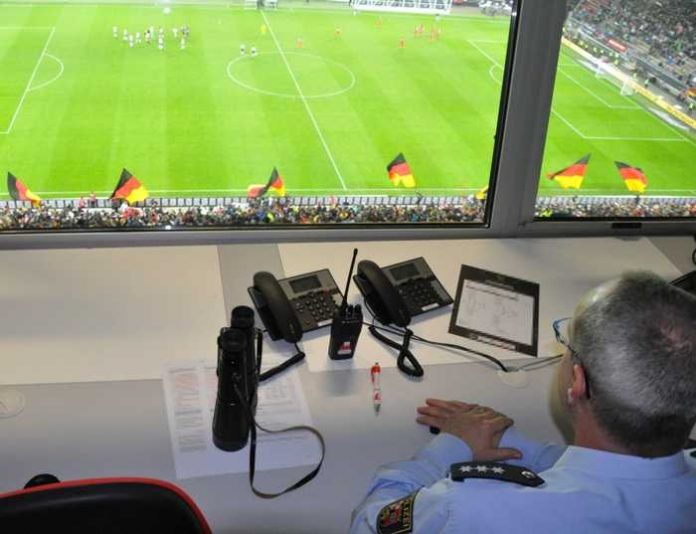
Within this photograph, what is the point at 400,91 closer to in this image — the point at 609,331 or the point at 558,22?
the point at 558,22

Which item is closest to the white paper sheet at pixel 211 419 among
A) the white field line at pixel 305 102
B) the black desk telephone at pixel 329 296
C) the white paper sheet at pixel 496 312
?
the black desk telephone at pixel 329 296

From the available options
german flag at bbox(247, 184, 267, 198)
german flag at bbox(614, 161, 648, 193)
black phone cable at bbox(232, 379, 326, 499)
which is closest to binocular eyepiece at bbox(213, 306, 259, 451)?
black phone cable at bbox(232, 379, 326, 499)

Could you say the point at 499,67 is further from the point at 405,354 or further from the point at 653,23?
the point at 405,354

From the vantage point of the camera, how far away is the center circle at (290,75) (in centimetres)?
411

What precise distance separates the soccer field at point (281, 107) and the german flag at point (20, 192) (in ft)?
0.26

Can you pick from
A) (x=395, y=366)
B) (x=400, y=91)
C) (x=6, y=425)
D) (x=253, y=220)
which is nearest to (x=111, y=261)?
(x=253, y=220)

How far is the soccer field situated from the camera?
9.86 ft

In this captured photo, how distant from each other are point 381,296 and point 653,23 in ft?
5.04

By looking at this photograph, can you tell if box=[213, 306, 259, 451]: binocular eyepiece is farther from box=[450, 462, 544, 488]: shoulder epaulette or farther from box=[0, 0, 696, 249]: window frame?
box=[0, 0, 696, 249]: window frame

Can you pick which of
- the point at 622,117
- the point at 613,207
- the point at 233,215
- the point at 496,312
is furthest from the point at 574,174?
the point at 233,215

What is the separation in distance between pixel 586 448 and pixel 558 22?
1535 millimetres

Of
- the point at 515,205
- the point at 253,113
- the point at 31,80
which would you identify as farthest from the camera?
the point at 253,113

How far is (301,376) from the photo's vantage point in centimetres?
201

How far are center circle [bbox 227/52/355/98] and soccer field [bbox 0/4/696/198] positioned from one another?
0.01m
